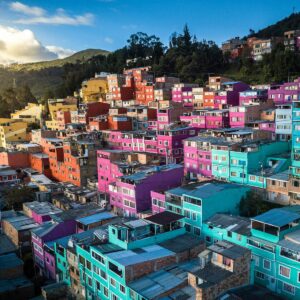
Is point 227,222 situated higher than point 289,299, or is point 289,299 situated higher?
point 227,222

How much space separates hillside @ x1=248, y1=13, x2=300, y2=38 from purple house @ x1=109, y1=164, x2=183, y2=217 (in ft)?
199

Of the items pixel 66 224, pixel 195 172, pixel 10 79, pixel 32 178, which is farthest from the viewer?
pixel 10 79

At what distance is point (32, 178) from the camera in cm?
3559

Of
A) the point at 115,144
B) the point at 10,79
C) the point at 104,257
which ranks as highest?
the point at 10,79

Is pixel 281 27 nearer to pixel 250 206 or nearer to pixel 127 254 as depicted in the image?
pixel 250 206

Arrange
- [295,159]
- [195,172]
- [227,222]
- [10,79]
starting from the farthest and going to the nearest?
[10,79] → [195,172] → [295,159] → [227,222]

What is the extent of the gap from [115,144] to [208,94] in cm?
1286

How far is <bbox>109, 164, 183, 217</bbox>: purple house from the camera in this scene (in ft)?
81.1

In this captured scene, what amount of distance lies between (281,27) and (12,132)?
198 ft

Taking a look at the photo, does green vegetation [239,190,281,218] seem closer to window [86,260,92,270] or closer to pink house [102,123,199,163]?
window [86,260,92,270]

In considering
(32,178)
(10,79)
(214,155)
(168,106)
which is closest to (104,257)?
(214,155)

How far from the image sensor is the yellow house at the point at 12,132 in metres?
47.9

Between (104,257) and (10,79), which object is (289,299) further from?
(10,79)

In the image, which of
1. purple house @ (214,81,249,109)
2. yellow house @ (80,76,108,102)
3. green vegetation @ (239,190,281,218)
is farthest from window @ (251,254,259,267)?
yellow house @ (80,76,108,102)
